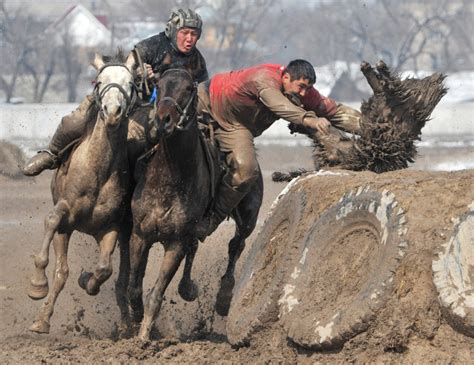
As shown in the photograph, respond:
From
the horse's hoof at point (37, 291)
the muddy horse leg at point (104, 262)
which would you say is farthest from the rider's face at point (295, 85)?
the horse's hoof at point (37, 291)

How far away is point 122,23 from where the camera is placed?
6028 centimetres

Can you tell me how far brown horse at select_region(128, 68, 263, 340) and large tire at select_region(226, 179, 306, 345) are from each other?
0.56m

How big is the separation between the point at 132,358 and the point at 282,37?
54375 mm

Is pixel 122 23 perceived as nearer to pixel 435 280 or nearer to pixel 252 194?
pixel 252 194

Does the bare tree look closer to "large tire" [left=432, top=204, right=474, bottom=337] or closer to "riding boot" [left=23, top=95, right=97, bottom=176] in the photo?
"riding boot" [left=23, top=95, right=97, bottom=176]

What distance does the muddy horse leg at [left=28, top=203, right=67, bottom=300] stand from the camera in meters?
9.61

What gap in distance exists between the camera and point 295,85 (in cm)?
1002

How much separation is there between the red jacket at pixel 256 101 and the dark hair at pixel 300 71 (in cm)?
13

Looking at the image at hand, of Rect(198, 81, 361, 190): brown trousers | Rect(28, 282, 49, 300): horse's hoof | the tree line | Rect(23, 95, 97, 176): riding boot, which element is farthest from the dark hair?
the tree line

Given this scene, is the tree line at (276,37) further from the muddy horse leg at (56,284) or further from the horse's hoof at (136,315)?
the muddy horse leg at (56,284)

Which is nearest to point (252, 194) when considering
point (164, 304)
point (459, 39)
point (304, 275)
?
point (164, 304)

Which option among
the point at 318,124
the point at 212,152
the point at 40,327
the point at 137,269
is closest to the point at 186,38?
the point at 212,152

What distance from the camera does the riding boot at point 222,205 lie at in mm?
10469

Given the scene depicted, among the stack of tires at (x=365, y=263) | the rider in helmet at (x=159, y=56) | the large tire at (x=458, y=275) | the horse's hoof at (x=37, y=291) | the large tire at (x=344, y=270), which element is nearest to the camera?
the large tire at (x=458, y=275)
